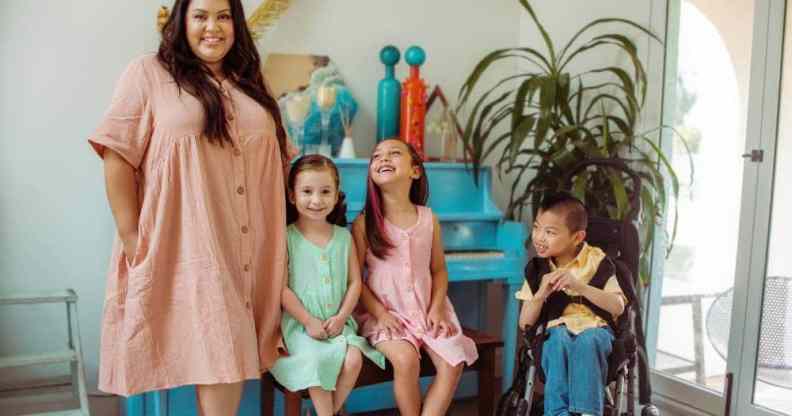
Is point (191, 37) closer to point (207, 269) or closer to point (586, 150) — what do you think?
point (207, 269)

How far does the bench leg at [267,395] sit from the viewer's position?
2056mm

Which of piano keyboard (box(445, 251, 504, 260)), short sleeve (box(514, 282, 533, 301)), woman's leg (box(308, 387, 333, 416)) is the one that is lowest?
woman's leg (box(308, 387, 333, 416))

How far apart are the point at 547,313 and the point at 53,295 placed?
165 centimetres

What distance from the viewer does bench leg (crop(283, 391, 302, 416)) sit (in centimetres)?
190

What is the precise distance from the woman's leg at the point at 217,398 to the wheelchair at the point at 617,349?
83 centimetres

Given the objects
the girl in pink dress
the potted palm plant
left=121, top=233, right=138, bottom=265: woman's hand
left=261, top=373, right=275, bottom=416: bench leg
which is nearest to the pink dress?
the girl in pink dress

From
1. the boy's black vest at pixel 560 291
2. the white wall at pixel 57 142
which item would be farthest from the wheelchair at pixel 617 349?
the white wall at pixel 57 142

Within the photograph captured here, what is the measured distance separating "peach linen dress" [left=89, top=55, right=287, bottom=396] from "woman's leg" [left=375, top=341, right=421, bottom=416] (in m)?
0.42

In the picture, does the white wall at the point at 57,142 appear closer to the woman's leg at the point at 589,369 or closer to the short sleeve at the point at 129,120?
the short sleeve at the point at 129,120

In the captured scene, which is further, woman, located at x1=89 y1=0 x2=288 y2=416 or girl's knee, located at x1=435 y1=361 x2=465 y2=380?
girl's knee, located at x1=435 y1=361 x2=465 y2=380

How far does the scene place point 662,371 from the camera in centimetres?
280

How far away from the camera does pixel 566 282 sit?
1918 mm

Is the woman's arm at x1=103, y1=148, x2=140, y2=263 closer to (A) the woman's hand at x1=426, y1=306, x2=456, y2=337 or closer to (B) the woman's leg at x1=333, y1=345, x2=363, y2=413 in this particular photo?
(B) the woman's leg at x1=333, y1=345, x2=363, y2=413

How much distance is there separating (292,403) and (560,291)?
2.86ft
